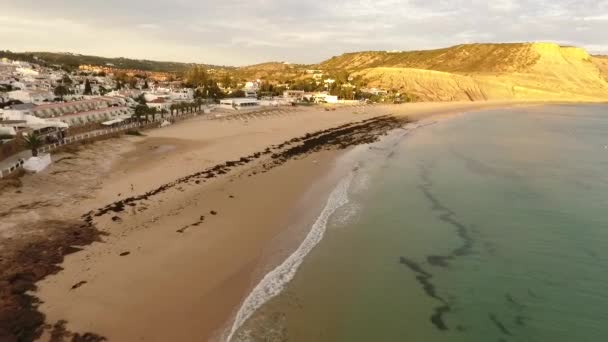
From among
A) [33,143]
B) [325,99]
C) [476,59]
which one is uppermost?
[476,59]

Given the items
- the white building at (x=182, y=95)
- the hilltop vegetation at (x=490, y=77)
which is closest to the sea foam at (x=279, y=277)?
the white building at (x=182, y=95)

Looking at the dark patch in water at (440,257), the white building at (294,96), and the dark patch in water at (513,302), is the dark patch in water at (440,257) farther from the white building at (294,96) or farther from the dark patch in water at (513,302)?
the white building at (294,96)

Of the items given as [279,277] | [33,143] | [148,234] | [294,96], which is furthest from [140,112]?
[294,96]

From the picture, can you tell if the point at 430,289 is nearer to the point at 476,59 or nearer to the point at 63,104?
the point at 63,104

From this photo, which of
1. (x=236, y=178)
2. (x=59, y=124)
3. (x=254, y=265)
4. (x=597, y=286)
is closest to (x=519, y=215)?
(x=597, y=286)

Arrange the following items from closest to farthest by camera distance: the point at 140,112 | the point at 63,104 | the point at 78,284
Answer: the point at 78,284 < the point at 63,104 < the point at 140,112

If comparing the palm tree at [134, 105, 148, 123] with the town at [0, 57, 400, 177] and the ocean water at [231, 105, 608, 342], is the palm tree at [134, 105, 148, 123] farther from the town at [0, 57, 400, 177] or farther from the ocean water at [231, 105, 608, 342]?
the ocean water at [231, 105, 608, 342]

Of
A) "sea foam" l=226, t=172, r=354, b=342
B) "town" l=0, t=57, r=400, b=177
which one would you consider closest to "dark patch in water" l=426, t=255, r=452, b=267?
"sea foam" l=226, t=172, r=354, b=342

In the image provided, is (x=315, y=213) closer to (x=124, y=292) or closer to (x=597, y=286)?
(x=124, y=292)
